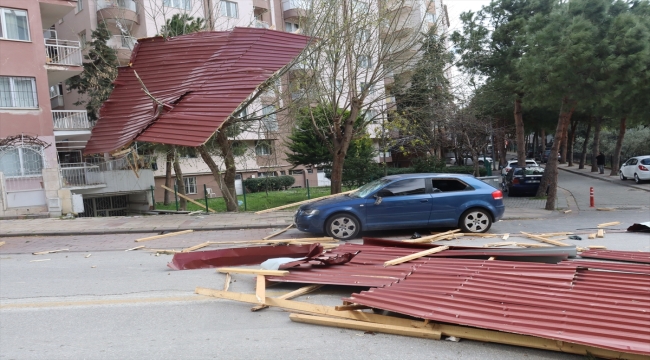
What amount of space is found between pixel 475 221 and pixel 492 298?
6.22 meters

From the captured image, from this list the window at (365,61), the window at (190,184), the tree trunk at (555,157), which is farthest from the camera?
the window at (190,184)

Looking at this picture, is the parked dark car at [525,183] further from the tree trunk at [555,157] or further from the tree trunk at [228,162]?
the tree trunk at [228,162]

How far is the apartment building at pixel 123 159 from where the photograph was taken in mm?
16984

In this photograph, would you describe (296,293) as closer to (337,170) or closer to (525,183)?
(337,170)

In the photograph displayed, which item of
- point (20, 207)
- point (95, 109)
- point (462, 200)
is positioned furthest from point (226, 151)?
point (95, 109)

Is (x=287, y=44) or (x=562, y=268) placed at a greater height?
(x=287, y=44)

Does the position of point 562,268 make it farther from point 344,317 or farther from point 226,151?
point 226,151

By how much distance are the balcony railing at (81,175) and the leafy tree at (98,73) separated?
9.42 feet

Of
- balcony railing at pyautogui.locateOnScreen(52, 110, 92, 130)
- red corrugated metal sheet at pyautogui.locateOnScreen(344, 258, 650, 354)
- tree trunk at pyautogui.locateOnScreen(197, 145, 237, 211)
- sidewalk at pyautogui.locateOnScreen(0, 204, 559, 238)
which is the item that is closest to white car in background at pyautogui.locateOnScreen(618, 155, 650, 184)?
sidewalk at pyautogui.locateOnScreen(0, 204, 559, 238)

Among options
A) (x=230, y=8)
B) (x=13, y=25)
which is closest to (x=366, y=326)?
(x=13, y=25)

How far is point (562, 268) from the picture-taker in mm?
5410

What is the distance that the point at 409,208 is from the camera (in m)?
10.4

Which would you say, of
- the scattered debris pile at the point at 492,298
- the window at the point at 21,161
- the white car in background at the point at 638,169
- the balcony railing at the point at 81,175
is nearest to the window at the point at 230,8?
the balcony railing at the point at 81,175

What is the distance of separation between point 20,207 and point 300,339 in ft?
50.8
